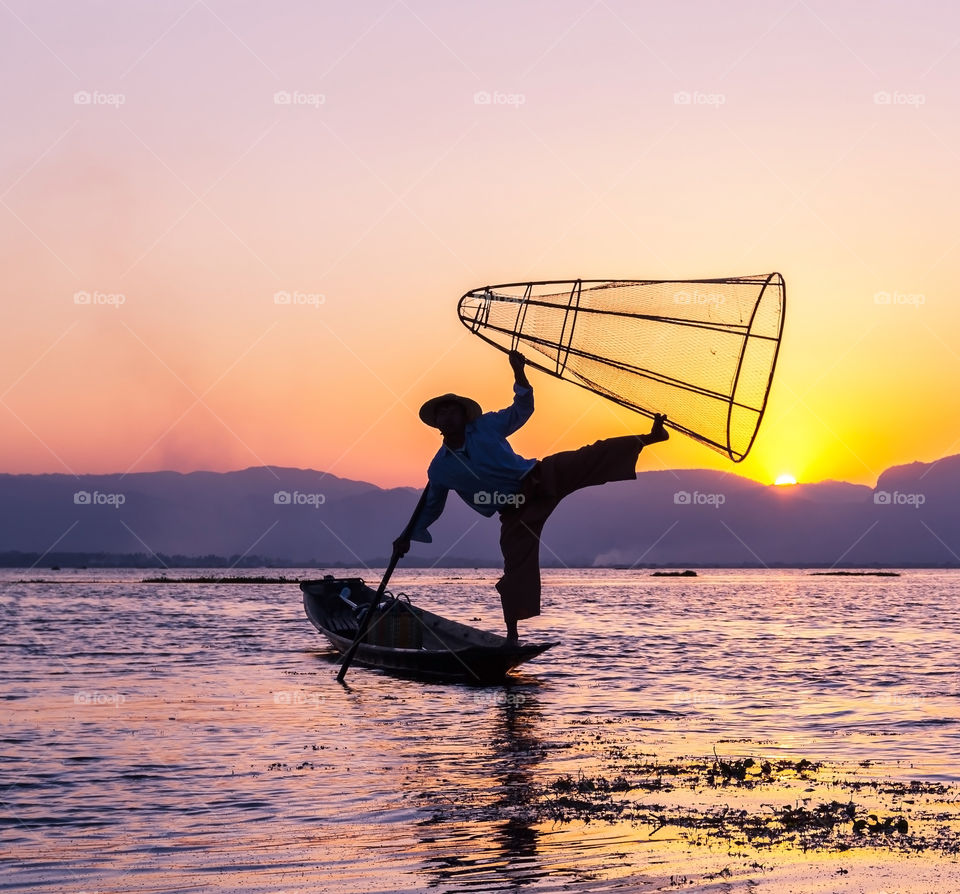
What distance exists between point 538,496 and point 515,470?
1.31 ft

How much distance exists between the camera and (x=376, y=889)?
6281 millimetres

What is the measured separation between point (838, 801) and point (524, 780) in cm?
265

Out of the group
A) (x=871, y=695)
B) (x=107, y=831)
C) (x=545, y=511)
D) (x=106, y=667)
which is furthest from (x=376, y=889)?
(x=106, y=667)

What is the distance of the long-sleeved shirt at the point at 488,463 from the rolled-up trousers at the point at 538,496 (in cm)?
17

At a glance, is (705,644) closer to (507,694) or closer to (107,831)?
(507,694)

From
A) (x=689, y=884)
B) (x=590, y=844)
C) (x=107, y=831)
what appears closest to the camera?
(x=689, y=884)

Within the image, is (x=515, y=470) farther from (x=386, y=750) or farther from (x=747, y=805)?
(x=747, y=805)

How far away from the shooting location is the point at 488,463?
12086 millimetres

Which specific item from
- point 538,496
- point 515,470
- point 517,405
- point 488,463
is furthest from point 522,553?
point 517,405

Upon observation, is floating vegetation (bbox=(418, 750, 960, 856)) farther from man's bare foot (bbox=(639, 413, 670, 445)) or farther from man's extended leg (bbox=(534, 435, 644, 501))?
man's bare foot (bbox=(639, 413, 670, 445))

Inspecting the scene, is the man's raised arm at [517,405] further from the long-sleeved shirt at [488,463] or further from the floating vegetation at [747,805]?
the floating vegetation at [747,805]

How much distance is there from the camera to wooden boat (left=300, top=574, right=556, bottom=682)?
17.0m

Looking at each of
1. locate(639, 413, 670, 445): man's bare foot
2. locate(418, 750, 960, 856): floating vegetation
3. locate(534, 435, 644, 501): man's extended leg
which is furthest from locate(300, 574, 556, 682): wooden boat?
locate(418, 750, 960, 856): floating vegetation

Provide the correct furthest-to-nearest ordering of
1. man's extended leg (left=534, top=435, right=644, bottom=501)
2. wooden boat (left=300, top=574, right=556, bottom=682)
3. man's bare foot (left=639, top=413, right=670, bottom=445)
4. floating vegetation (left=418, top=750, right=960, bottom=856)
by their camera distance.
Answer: wooden boat (left=300, top=574, right=556, bottom=682) → man's extended leg (left=534, top=435, right=644, bottom=501) → man's bare foot (left=639, top=413, right=670, bottom=445) → floating vegetation (left=418, top=750, right=960, bottom=856)
